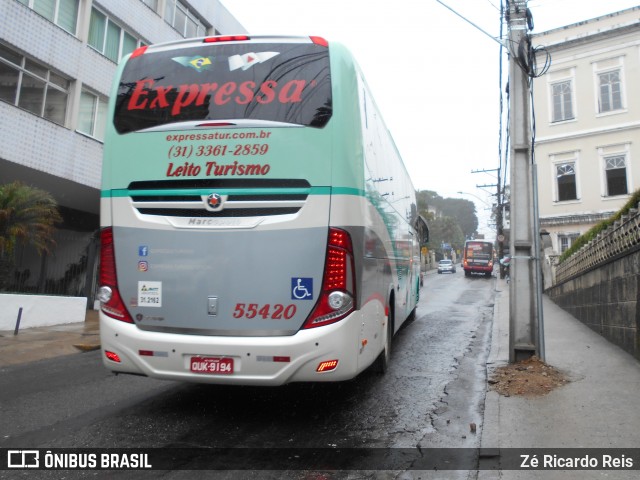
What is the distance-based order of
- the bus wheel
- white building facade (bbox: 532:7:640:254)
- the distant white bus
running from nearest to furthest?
the bus wheel → white building facade (bbox: 532:7:640:254) → the distant white bus

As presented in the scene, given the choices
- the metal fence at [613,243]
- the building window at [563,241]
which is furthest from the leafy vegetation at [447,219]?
the metal fence at [613,243]

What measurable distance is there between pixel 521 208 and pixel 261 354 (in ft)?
14.5

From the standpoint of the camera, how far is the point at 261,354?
4059 mm

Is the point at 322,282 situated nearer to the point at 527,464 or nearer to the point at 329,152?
the point at 329,152

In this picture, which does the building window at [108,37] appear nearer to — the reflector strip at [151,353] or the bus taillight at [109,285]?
the bus taillight at [109,285]

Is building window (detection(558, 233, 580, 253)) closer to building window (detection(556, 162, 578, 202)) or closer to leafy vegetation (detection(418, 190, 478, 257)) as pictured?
building window (detection(556, 162, 578, 202))

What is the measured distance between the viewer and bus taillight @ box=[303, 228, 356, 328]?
413 cm

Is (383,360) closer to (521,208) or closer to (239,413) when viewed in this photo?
(239,413)

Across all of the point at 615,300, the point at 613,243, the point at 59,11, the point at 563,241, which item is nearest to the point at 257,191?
the point at 615,300

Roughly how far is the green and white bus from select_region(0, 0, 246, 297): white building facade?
9830mm

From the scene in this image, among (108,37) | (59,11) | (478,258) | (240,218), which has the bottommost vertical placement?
(240,218)

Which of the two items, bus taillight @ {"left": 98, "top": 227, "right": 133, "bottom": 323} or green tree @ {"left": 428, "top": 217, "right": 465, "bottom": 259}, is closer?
bus taillight @ {"left": 98, "top": 227, "right": 133, "bottom": 323}

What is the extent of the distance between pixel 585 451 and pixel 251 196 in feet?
11.3

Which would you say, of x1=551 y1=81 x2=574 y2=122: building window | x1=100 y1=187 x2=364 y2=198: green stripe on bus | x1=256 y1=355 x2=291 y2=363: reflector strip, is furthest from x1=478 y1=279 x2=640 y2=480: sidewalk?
x1=551 y1=81 x2=574 y2=122: building window
